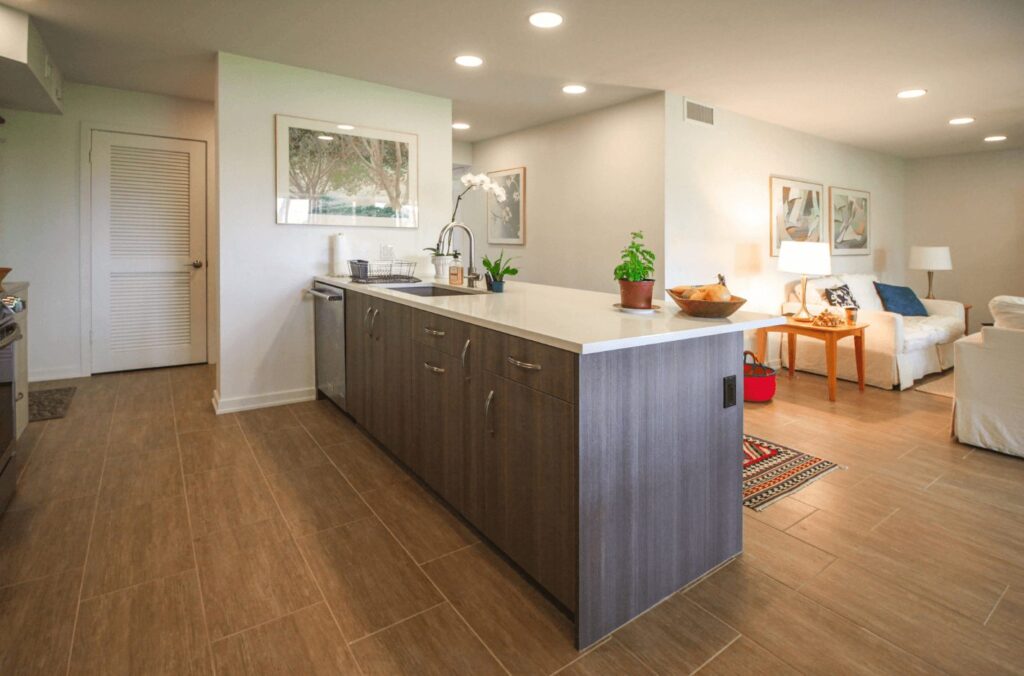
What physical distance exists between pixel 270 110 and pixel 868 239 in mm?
6649

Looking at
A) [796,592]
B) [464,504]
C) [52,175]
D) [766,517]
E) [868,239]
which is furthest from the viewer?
[868,239]

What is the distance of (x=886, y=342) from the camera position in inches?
178

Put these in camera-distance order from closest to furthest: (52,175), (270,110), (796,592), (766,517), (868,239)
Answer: (796,592)
(766,517)
(270,110)
(52,175)
(868,239)

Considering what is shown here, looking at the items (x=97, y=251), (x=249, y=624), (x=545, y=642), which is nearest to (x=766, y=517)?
(x=545, y=642)

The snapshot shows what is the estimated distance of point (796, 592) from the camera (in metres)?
1.79

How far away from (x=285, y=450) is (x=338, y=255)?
61.2 inches

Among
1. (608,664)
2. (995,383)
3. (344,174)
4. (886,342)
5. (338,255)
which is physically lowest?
(608,664)

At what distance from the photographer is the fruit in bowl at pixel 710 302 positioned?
1.87 metres

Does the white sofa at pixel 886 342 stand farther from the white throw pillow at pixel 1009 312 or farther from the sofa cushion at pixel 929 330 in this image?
the white throw pillow at pixel 1009 312

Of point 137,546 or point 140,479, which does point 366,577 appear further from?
point 140,479

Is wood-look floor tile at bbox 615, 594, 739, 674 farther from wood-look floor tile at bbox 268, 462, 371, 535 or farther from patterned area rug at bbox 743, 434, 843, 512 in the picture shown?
wood-look floor tile at bbox 268, 462, 371, 535

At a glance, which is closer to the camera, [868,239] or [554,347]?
[554,347]

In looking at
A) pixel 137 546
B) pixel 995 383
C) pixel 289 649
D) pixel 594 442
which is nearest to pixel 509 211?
pixel 995 383

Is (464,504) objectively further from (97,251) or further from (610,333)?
(97,251)
